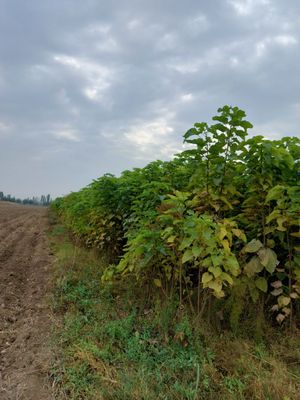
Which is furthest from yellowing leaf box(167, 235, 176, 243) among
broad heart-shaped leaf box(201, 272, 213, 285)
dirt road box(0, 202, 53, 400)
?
dirt road box(0, 202, 53, 400)

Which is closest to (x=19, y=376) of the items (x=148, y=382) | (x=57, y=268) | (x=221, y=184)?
(x=148, y=382)

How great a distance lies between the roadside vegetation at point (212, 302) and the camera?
2600mm

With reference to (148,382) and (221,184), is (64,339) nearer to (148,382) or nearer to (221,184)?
(148,382)

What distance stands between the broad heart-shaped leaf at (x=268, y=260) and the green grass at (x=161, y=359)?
64 cm

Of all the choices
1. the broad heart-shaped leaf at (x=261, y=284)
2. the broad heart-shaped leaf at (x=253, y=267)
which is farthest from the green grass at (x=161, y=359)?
the broad heart-shaped leaf at (x=253, y=267)

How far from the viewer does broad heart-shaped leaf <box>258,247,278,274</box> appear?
2.93 m

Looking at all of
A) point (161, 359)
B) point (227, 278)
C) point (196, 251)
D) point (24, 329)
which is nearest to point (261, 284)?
point (227, 278)

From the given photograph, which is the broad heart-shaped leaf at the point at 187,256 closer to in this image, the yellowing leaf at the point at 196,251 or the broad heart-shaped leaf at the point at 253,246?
the yellowing leaf at the point at 196,251

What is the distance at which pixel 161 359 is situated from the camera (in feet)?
9.45

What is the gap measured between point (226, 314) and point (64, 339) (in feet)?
5.20

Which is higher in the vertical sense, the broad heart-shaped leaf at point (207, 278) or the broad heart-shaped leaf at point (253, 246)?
the broad heart-shaped leaf at point (253, 246)

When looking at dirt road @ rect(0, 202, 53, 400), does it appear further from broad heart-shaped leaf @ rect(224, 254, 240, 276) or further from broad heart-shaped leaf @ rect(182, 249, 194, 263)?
broad heart-shaped leaf @ rect(224, 254, 240, 276)

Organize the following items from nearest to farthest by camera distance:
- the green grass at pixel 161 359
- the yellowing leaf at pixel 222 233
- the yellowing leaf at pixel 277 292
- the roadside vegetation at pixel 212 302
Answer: the green grass at pixel 161 359 → the roadside vegetation at pixel 212 302 → the yellowing leaf at pixel 222 233 → the yellowing leaf at pixel 277 292

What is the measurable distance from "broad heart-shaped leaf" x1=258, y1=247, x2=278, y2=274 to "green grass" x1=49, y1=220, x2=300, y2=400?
2.10ft
